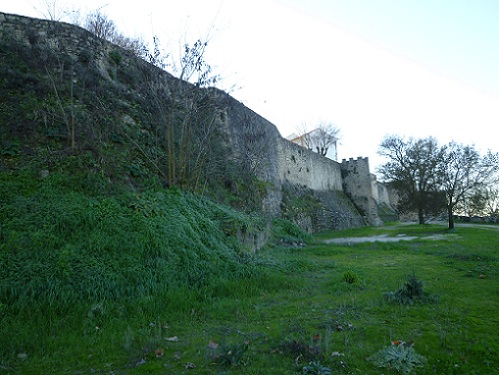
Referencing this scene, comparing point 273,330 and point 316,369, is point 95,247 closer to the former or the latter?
point 273,330

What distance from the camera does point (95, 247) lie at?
468 cm

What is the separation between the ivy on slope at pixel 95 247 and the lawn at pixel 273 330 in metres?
0.26

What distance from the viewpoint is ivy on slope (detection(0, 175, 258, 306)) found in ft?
13.3

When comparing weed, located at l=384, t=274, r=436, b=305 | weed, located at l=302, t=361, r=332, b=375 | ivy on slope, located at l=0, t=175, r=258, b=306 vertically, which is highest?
ivy on slope, located at l=0, t=175, r=258, b=306

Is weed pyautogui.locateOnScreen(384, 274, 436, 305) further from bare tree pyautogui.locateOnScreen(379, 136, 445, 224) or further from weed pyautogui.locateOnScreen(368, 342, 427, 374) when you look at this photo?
bare tree pyautogui.locateOnScreen(379, 136, 445, 224)

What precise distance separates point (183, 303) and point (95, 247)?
1.45 metres

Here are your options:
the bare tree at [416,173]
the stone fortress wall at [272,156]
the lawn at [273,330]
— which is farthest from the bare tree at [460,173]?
the lawn at [273,330]

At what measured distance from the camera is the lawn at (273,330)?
9.52 feet

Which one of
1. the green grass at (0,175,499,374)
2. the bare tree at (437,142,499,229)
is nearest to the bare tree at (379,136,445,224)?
the bare tree at (437,142,499,229)

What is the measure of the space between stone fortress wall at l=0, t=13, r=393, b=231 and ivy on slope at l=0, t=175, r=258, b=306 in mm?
4572

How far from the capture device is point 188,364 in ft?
9.79

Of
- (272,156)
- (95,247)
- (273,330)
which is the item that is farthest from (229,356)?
(272,156)

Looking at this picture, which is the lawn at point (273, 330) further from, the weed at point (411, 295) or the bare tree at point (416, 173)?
the bare tree at point (416, 173)

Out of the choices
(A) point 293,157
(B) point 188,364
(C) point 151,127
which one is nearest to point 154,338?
(B) point 188,364
